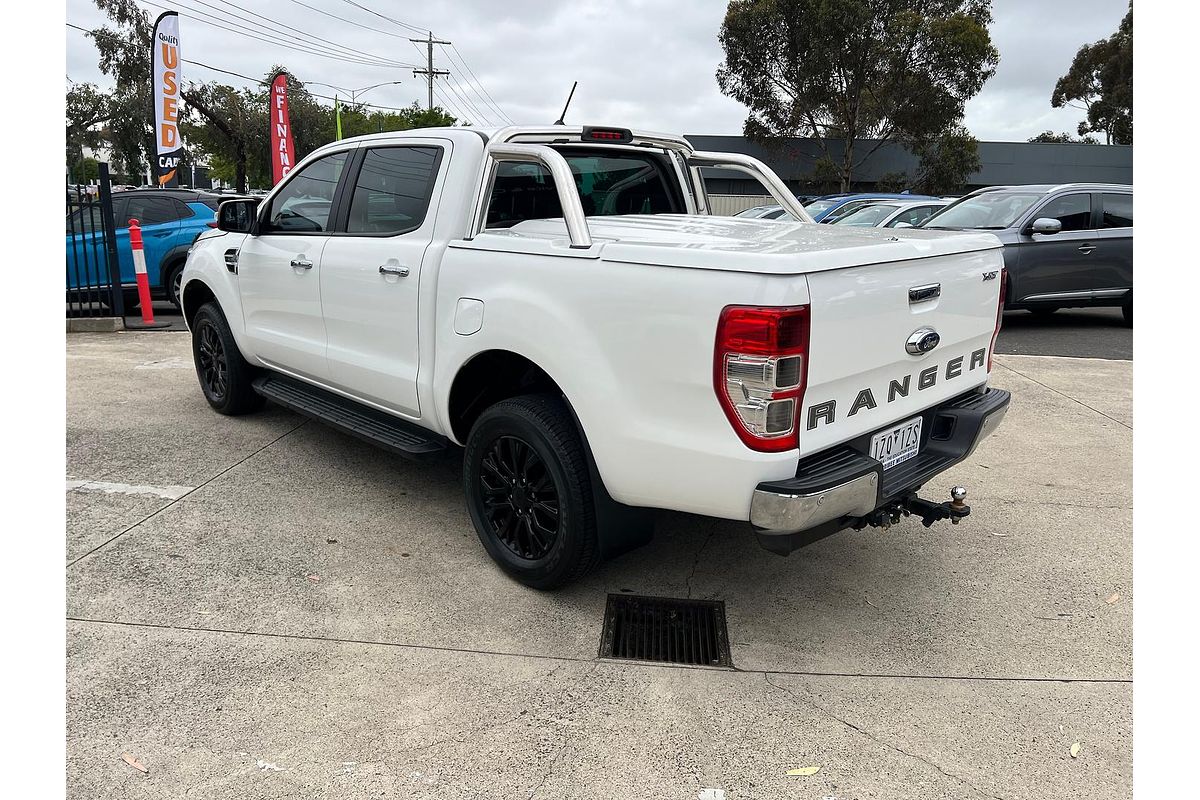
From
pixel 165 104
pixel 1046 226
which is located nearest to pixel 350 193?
pixel 1046 226

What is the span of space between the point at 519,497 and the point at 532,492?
95mm

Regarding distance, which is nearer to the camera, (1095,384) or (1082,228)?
(1095,384)

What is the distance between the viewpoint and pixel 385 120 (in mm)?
60062

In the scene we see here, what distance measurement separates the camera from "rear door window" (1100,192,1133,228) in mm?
10258

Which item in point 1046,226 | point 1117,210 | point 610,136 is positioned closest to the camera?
point 610,136

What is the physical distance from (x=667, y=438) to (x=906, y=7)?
116ft

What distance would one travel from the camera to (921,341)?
318 cm

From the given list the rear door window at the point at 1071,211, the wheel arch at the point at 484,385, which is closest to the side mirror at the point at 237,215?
the wheel arch at the point at 484,385

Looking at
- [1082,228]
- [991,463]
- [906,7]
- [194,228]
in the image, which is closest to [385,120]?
[906,7]

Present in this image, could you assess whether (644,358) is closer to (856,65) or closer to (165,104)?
(165,104)

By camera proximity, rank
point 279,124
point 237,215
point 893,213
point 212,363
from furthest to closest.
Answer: point 279,124
point 893,213
point 212,363
point 237,215

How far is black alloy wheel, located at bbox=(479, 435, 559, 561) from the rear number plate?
1.23 meters

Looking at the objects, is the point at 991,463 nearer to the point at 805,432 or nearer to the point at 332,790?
the point at 805,432

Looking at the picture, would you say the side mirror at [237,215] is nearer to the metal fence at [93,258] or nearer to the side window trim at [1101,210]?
the metal fence at [93,258]
